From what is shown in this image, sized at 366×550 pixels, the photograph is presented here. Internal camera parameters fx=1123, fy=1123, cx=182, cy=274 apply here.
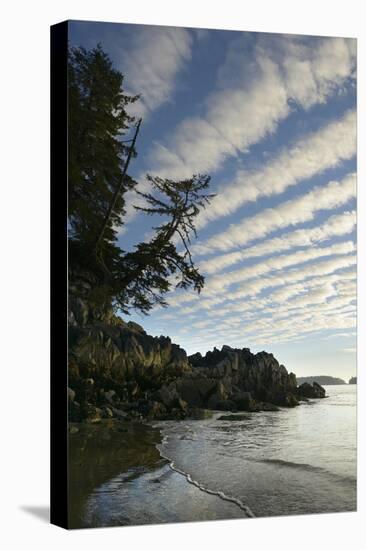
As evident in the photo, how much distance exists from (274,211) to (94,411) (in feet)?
8.52

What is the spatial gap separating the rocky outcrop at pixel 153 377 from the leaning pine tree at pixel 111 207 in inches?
10.7

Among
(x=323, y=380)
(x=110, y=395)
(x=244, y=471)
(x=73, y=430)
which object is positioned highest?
(x=323, y=380)

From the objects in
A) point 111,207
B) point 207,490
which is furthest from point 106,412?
point 111,207

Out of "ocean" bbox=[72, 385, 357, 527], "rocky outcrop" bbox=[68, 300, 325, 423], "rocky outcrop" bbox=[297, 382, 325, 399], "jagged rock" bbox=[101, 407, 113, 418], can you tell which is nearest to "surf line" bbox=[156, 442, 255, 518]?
"ocean" bbox=[72, 385, 357, 527]

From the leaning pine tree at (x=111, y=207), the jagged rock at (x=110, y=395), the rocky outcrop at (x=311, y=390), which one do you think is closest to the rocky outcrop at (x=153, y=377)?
the jagged rock at (x=110, y=395)

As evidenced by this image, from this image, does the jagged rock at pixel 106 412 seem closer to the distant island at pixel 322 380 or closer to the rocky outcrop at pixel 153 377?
the rocky outcrop at pixel 153 377

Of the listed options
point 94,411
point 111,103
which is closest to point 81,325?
point 94,411

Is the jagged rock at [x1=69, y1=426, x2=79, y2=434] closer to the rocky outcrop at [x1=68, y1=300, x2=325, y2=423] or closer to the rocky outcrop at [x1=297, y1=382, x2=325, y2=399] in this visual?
the rocky outcrop at [x1=68, y1=300, x2=325, y2=423]

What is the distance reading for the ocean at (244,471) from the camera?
31.8 ft

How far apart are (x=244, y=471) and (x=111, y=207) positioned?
8.72ft

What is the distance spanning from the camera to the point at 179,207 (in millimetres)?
10281

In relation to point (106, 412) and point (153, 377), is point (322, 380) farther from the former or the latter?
point (106, 412)

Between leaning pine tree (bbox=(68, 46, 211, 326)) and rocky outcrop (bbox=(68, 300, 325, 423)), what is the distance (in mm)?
273

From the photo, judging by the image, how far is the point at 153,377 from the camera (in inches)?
400
